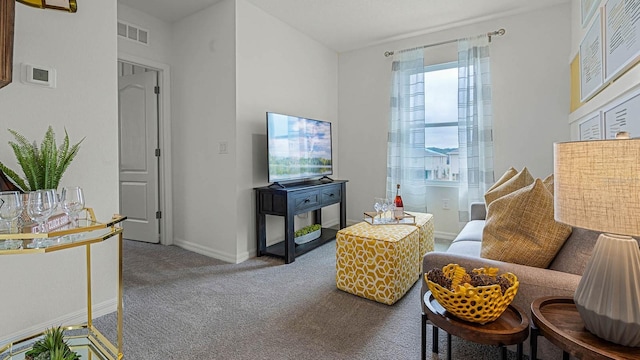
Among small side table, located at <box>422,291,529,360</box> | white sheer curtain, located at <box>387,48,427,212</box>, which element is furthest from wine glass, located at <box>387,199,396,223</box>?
small side table, located at <box>422,291,529,360</box>

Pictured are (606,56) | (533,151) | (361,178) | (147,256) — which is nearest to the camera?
(606,56)

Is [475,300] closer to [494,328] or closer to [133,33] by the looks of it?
[494,328]

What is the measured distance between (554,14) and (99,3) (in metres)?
4.19

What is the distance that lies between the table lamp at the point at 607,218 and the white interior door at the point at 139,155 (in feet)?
12.4

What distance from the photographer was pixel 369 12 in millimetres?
3471

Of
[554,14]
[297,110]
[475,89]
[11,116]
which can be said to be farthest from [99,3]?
[554,14]

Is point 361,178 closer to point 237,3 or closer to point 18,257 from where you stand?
point 237,3

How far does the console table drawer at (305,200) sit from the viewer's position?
318 centimetres

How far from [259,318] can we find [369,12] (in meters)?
3.24

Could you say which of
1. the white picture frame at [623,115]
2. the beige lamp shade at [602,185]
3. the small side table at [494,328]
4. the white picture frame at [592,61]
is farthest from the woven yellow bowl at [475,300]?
the white picture frame at [592,61]

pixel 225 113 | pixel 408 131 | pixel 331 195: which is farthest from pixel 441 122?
pixel 225 113

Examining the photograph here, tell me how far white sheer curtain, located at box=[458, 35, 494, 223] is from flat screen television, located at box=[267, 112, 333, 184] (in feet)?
5.40

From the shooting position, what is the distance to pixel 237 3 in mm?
3045

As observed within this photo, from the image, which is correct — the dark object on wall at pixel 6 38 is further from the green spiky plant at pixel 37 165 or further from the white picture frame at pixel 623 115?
the white picture frame at pixel 623 115
